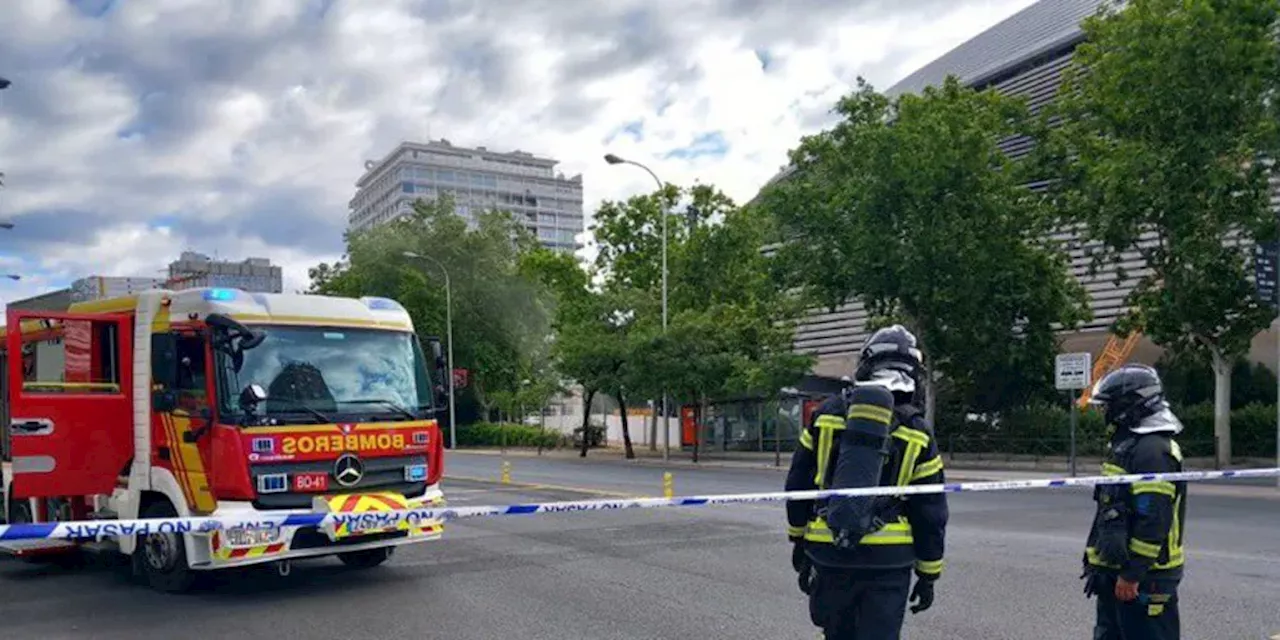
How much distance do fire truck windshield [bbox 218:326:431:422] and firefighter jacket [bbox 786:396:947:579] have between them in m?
5.66

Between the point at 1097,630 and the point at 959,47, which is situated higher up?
the point at 959,47

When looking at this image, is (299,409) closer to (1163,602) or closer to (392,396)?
(392,396)

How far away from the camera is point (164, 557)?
893cm

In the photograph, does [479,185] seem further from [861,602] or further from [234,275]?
[861,602]

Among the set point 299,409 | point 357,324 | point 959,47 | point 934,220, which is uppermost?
point 959,47

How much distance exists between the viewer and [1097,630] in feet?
16.4

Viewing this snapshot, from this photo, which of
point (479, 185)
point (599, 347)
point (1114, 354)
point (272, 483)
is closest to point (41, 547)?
point (272, 483)

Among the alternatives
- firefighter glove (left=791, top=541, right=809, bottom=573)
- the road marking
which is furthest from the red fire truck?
the road marking

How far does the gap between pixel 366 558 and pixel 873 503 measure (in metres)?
Answer: 7.28

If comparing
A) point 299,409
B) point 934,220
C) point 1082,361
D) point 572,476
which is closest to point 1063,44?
point 934,220

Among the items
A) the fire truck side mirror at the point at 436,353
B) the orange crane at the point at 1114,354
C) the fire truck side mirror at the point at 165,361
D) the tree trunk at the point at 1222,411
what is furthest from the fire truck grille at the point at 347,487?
the orange crane at the point at 1114,354

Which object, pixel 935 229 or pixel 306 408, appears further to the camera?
pixel 935 229

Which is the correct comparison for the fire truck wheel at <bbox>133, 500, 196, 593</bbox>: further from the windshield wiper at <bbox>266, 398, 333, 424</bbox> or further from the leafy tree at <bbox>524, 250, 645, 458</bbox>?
the leafy tree at <bbox>524, 250, 645, 458</bbox>

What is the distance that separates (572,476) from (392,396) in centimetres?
1733
